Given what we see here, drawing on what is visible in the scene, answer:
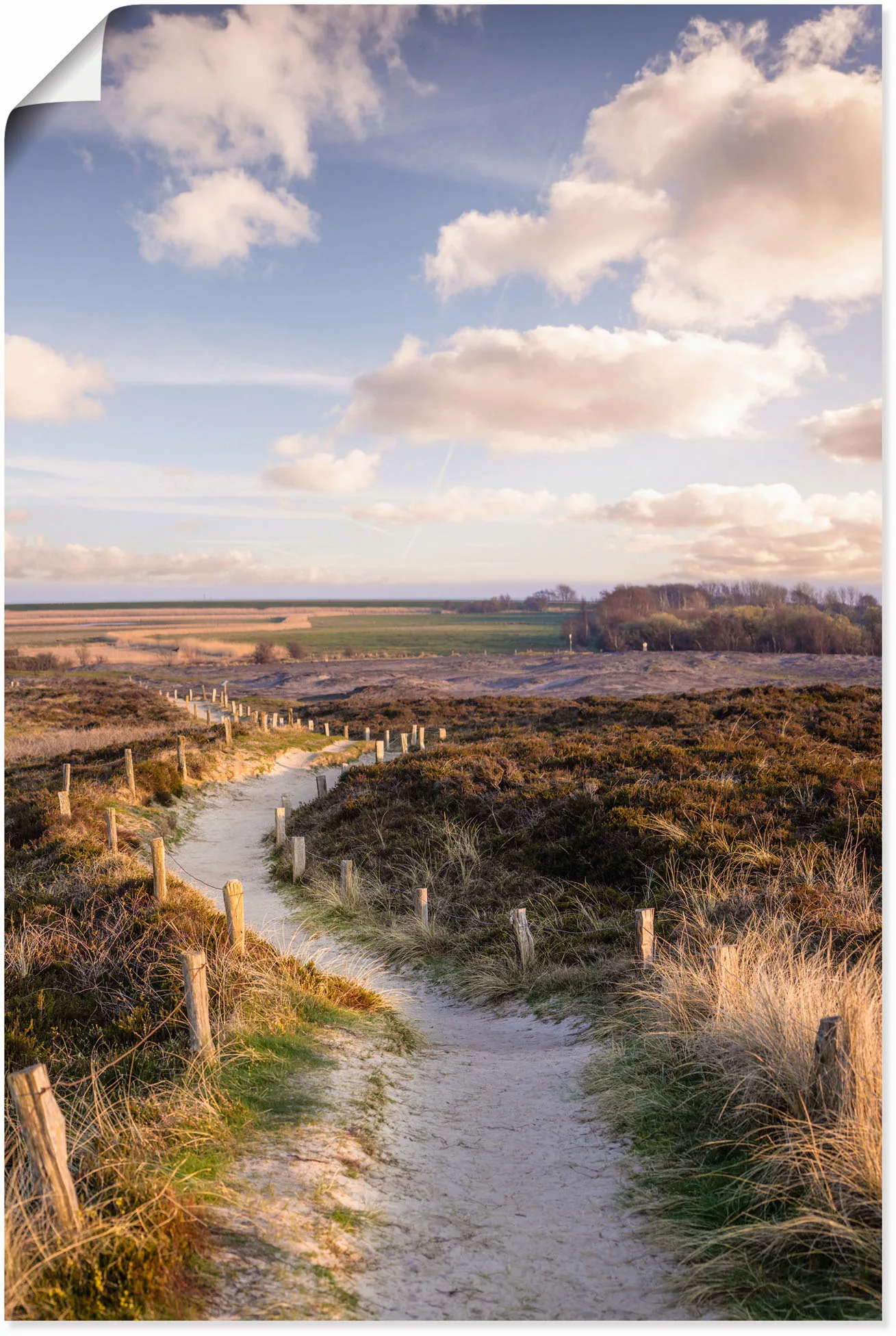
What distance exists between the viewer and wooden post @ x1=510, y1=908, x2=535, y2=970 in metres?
8.65

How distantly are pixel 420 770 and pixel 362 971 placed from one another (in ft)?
26.9

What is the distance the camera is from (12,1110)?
368 centimetres

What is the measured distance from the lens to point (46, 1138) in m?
2.97

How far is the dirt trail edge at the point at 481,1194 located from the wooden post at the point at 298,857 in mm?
7173

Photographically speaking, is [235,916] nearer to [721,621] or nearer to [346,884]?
[346,884]

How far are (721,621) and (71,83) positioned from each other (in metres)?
51.0

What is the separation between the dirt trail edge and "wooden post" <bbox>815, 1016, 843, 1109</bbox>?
113 cm

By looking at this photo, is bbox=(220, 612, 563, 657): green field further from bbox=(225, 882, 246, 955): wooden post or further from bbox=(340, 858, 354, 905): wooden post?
bbox=(225, 882, 246, 955): wooden post

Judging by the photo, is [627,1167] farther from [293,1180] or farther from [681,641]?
[681,641]

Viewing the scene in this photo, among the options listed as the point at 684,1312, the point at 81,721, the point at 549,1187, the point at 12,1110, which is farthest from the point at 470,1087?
the point at 81,721

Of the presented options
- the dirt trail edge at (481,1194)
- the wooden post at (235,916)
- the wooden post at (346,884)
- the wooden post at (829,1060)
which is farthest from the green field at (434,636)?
the wooden post at (829,1060)

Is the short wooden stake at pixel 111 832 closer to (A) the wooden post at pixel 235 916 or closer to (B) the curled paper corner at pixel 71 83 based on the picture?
(A) the wooden post at pixel 235 916

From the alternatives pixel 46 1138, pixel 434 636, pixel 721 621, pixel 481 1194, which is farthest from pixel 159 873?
pixel 434 636

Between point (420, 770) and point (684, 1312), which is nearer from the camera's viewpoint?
point (684, 1312)
